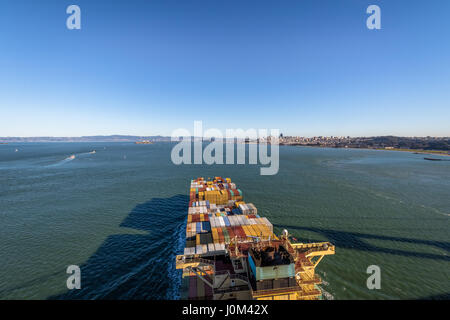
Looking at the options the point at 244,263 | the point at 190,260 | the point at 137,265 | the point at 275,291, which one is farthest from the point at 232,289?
the point at 137,265

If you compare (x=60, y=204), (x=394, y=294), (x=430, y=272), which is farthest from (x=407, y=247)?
(x=60, y=204)

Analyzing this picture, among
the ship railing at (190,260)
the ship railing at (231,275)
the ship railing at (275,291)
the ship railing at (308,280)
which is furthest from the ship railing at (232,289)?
the ship railing at (308,280)

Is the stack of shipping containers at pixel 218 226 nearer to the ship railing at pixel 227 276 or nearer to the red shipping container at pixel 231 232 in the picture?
the red shipping container at pixel 231 232

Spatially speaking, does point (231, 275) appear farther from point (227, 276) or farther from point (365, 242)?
point (365, 242)

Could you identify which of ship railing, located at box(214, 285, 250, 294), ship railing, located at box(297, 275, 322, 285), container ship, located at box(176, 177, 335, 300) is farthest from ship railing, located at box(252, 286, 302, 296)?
ship railing, located at box(297, 275, 322, 285)

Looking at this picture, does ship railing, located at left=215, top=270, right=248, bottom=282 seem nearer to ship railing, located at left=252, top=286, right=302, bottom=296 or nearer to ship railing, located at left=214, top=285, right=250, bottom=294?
ship railing, located at left=214, top=285, right=250, bottom=294
